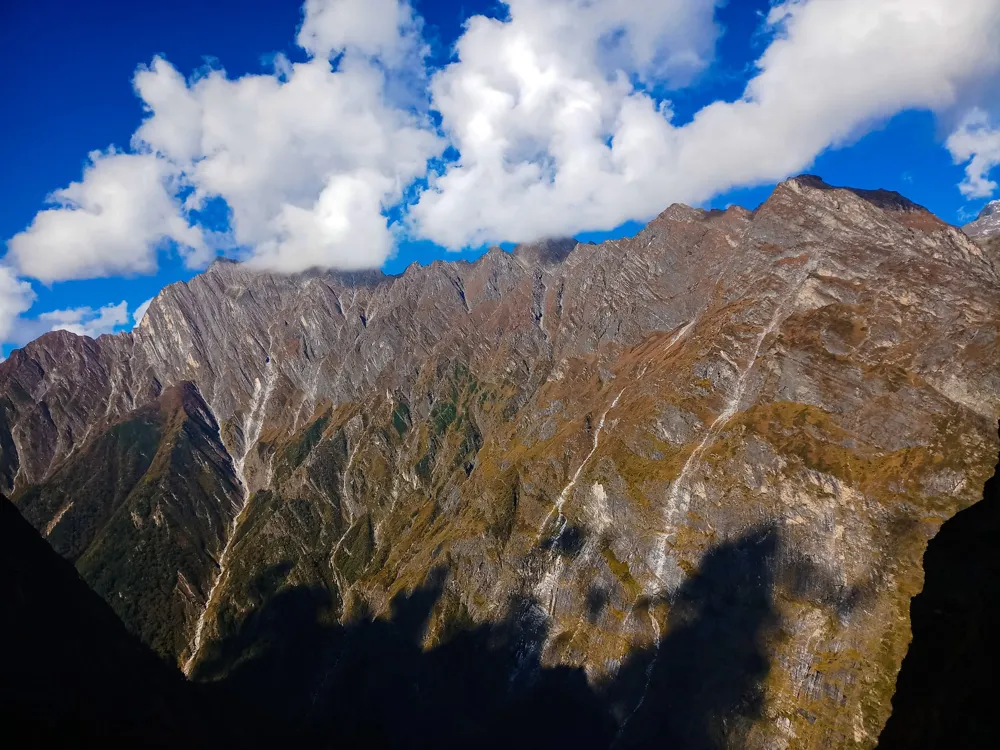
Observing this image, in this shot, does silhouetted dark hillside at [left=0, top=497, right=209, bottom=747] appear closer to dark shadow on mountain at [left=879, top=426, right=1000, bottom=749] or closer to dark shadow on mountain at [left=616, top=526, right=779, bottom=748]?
dark shadow on mountain at [left=879, top=426, right=1000, bottom=749]

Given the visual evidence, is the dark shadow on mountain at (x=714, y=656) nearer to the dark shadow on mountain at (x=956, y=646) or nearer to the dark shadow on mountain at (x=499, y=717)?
the dark shadow on mountain at (x=499, y=717)

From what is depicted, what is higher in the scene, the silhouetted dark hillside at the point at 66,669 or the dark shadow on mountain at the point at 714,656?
the dark shadow on mountain at the point at 714,656

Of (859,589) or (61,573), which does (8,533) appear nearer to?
(61,573)

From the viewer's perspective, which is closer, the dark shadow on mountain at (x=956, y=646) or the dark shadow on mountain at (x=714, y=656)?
the dark shadow on mountain at (x=956, y=646)

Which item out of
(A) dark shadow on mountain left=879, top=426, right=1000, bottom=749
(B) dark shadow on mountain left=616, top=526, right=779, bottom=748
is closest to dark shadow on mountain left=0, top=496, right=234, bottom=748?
(A) dark shadow on mountain left=879, top=426, right=1000, bottom=749

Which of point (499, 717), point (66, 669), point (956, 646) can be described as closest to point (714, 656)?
point (499, 717)

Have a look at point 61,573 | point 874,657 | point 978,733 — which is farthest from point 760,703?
point 61,573

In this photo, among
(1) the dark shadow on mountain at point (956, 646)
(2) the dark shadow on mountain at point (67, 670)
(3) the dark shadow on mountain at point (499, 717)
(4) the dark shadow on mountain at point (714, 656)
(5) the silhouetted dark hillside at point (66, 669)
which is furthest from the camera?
(4) the dark shadow on mountain at point (714, 656)

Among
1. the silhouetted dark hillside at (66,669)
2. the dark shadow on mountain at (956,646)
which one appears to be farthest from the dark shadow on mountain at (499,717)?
the dark shadow on mountain at (956,646)
